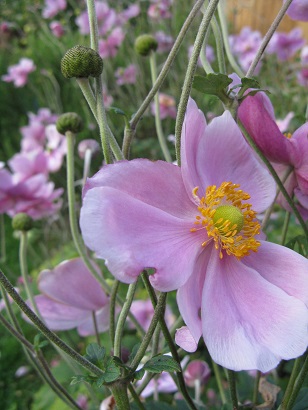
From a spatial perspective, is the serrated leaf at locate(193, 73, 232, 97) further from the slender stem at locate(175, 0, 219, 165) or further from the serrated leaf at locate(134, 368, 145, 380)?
the serrated leaf at locate(134, 368, 145, 380)

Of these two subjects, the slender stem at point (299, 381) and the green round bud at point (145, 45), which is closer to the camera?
the slender stem at point (299, 381)

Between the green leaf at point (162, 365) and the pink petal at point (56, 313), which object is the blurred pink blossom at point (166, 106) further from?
the green leaf at point (162, 365)

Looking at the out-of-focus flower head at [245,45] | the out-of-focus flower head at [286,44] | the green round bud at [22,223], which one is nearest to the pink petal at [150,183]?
the green round bud at [22,223]

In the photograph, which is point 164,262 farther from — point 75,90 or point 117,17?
point 75,90

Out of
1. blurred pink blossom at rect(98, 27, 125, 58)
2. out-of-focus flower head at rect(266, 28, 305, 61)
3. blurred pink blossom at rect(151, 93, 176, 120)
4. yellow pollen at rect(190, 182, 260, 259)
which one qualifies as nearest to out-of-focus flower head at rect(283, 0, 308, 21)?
yellow pollen at rect(190, 182, 260, 259)

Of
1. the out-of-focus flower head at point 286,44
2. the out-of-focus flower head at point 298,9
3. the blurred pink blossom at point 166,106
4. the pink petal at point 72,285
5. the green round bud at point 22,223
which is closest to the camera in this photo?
the out-of-focus flower head at point 298,9

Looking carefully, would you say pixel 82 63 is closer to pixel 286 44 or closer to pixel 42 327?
pixel 42 327
